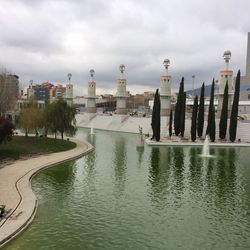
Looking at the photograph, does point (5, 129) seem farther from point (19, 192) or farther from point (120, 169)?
point (19, 192)

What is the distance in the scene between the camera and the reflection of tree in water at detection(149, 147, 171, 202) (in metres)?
19.2

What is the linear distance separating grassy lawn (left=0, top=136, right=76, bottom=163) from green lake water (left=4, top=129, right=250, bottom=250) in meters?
6.05

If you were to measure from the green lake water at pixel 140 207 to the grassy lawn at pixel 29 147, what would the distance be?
605cm

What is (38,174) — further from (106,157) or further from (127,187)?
(106,157)

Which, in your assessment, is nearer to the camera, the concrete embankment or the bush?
the bush

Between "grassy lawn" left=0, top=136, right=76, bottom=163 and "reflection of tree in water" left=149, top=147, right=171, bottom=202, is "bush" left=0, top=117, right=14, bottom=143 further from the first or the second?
"reflection of tree in water" left=149, top=147, right=171, bottom=202

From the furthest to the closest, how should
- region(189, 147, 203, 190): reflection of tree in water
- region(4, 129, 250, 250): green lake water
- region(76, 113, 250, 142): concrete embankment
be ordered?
region(76, 113, 250, 142): concrete embankment < region(189, 147, 203, 190): reflection of tree in water < region(4, 129, 250, 250): green lake water

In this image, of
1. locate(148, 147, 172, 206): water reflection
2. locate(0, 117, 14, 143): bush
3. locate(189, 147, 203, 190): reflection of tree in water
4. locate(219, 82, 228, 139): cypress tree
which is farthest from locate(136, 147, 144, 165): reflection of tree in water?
locate(219, 82, 228, 139): cypress tree

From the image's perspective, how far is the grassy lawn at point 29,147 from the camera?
30.4 m

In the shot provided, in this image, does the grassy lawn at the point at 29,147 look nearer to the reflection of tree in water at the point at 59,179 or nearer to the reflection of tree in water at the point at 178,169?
the reflection of tree in water at the point at 59,179

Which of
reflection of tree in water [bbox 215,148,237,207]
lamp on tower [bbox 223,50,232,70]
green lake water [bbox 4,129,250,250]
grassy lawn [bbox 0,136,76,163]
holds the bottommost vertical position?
green lake water [bbox 4,129,250,250]

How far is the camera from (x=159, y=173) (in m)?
24.9

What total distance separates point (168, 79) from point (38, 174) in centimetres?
4288

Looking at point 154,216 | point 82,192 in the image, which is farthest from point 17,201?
point 154,216
